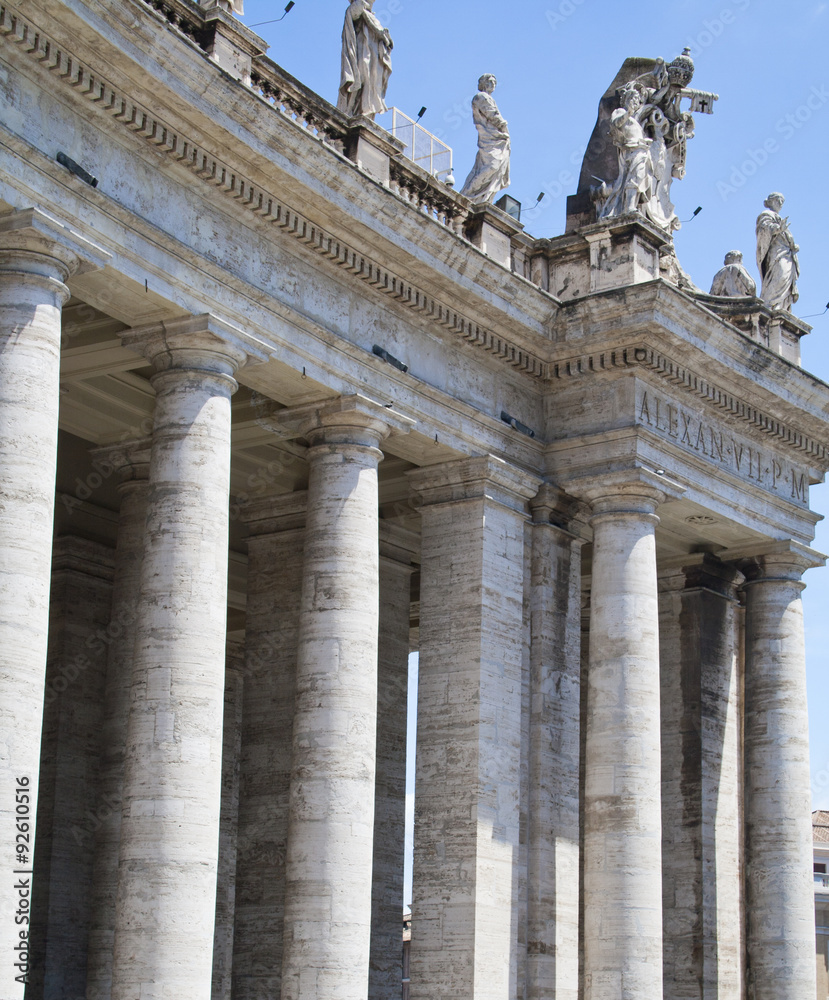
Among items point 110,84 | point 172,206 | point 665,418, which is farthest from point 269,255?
point 665,418

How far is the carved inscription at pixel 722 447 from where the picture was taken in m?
30.5

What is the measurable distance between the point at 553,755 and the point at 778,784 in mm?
6455

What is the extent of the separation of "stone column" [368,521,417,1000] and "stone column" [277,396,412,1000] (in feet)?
21.7

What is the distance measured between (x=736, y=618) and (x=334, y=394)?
1340 cm

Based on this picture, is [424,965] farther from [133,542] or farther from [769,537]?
[769,537]

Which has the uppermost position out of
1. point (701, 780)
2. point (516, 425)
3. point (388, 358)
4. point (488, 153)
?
point (488, 153)

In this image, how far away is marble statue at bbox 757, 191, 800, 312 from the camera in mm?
35594

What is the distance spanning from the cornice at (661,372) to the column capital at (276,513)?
547cm

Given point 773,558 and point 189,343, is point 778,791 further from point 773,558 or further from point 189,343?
point 189,343

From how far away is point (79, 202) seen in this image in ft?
71.1

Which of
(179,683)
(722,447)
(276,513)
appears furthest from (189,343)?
(722,447)

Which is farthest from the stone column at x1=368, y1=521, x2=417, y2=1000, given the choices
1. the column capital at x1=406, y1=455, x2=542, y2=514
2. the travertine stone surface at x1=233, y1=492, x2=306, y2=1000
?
the column capital at x1=406, y1=455, x2=542, y2=514

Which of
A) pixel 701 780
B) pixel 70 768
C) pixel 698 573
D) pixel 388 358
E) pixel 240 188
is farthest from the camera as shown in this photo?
pixel 698 573

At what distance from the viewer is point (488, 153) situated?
31.1m
